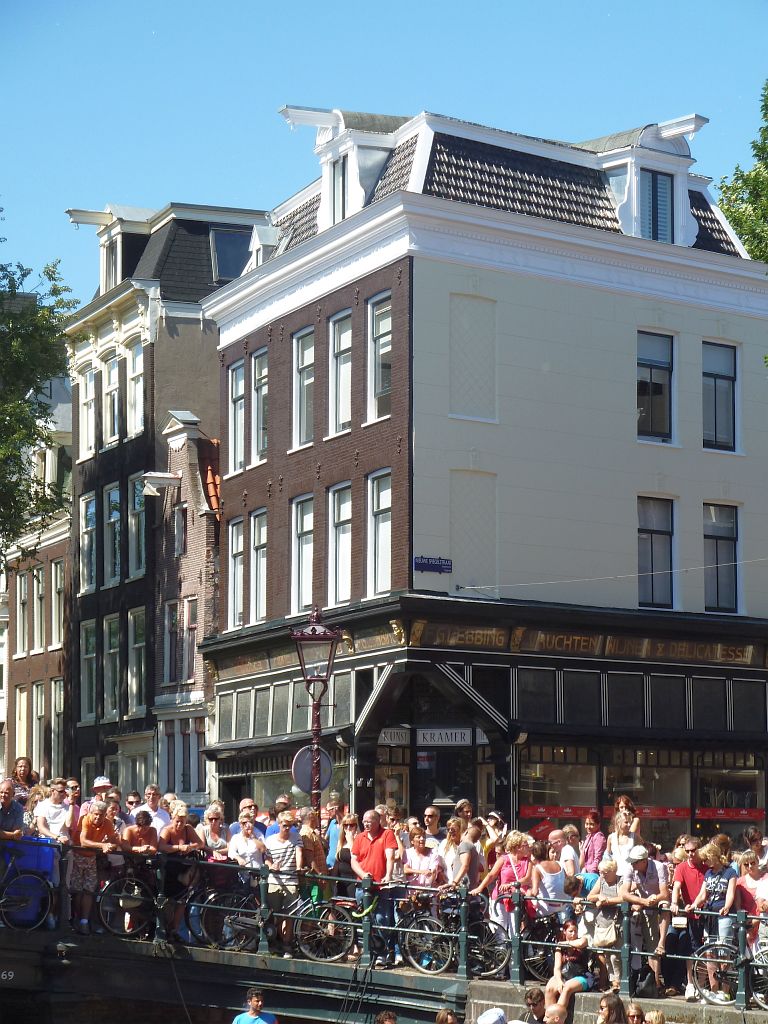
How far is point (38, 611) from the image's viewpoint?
51812mm

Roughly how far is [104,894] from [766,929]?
7528 millimetres

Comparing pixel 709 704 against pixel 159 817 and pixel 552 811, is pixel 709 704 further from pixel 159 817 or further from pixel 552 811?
pixel 159 817

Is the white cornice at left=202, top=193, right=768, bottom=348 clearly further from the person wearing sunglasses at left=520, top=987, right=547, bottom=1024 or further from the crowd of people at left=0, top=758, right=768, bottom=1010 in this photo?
the person wearing sunglasses at left=520, top=987, right=547, bottom=1024

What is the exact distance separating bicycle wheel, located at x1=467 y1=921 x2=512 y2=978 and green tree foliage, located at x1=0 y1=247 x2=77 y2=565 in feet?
74.7

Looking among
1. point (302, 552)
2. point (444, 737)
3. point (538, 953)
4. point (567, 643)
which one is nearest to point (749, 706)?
point (567, 643)

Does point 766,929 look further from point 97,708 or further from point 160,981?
point 97,708

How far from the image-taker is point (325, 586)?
114ft

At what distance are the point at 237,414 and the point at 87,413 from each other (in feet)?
34.1

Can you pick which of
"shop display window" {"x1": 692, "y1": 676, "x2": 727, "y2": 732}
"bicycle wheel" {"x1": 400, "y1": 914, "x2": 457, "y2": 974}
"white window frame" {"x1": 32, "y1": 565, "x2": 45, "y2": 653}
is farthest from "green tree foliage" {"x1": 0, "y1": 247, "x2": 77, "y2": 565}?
"bicycle wheel" {"x1": 400, "y1": 914, "x2": 457, "y2": 974}

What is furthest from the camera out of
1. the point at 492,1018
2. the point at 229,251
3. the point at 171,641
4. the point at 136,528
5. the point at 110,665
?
the point at 229,251

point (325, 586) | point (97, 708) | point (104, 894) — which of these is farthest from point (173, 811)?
point (97, 708)

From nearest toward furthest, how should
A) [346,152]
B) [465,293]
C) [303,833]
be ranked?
[303,833] < [465,293] < [346,152]

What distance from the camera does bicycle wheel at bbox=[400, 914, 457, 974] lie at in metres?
20.1

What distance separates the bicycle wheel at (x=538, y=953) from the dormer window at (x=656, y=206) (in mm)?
19286
